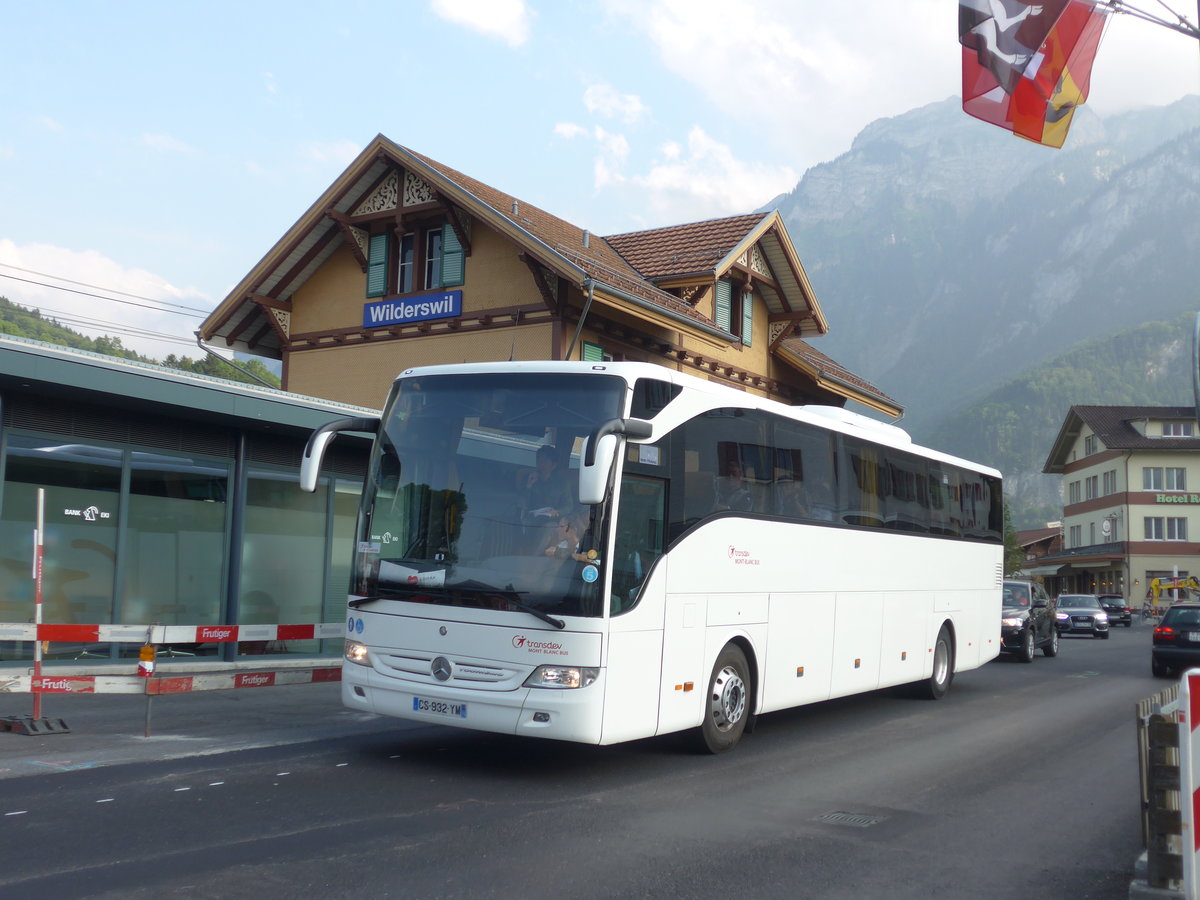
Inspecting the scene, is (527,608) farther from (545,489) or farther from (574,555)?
(545,489)

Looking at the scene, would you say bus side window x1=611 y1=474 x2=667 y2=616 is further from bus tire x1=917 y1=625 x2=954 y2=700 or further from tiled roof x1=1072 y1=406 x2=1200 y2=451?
tiled roof x1=1072 y1=406 x2=1200 y2=451

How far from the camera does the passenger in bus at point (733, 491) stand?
10.3 meters

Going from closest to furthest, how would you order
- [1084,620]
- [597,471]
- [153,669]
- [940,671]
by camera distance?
[597,471]
[153,669]
[940,671]
[1084,620]

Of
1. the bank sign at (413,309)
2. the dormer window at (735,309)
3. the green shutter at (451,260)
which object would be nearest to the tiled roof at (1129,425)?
the dormer window at (735,309)

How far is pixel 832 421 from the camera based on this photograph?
1295cm

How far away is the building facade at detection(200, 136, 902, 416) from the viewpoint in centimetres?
2214

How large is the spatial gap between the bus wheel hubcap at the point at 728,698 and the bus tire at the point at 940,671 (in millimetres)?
6015

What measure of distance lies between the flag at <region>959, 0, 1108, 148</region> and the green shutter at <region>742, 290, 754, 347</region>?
14826mm

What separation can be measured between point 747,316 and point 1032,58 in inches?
608

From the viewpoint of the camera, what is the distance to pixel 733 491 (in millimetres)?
10492

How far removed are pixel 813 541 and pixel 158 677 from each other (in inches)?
319

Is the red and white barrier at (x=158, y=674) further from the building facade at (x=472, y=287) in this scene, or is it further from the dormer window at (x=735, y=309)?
the dormer window at (x=735, y=309)

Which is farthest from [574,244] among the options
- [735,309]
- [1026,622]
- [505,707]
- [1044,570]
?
[1044,570]

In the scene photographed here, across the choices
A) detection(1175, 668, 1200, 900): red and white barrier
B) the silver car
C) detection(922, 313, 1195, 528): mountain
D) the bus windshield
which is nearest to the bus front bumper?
the bus windshield
